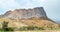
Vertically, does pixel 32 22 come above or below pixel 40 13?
below

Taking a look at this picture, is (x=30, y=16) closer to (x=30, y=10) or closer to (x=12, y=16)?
(x=30, y=10)

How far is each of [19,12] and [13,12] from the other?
1694 millimetres

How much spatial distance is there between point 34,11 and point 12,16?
5567 mm

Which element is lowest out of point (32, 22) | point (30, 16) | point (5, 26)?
point (5, 26)

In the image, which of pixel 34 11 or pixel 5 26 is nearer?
pixel 5 26

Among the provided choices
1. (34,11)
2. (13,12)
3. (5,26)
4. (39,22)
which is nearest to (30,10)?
(34,11)

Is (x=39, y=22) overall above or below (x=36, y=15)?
below

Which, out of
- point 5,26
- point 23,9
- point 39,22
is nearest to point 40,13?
point 23,9

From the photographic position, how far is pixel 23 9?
44.2 meters

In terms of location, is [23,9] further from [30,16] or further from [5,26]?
[5,26]

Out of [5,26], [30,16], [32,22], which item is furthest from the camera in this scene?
[30,16]

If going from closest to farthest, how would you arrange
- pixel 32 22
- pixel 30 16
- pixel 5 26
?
pixel 5 26 → pixel 32 22 → pixel 30 16

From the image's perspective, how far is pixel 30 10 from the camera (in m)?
44.1

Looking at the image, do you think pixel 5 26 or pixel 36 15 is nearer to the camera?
pixel 5 26
